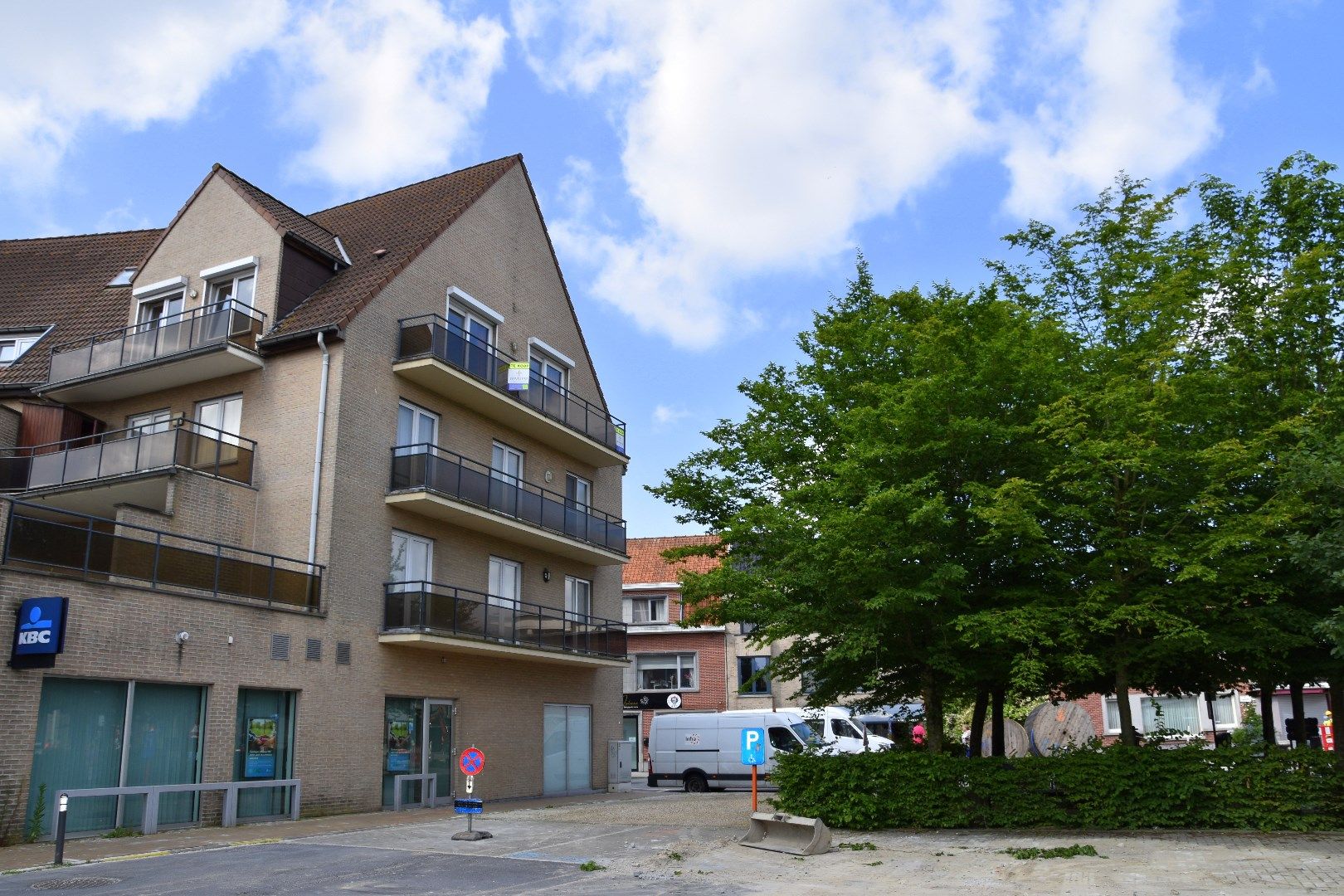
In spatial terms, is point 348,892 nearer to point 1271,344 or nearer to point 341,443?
point 341,443

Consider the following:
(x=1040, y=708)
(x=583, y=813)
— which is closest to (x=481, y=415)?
(x=583, y=813)

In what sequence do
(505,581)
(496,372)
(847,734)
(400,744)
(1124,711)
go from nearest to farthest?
(1124,711)
(400,744)
(496,372)
(505,581)
(847,734)

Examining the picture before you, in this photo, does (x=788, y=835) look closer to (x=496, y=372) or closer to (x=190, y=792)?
(x=190, y=792)

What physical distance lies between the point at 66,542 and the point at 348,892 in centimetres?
802

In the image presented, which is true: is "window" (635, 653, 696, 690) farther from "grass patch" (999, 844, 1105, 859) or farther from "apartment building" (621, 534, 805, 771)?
"grass patch" (999, 844, 1105, 859)

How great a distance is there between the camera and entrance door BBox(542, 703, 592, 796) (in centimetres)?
2720

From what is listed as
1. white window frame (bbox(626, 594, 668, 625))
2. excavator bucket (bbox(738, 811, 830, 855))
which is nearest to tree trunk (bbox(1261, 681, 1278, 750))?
excavator bucket (bbox(738, 811, 830, 855))

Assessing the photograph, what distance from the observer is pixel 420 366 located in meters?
23.5

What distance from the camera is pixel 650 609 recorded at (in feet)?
158

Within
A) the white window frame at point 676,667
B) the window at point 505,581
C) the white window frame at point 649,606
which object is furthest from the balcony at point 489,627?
the white window frame at point 649,606

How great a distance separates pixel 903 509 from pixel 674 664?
102 feet

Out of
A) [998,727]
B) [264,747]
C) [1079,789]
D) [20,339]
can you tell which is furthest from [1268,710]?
[20,339]

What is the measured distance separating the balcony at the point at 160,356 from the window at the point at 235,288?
1.60 ft

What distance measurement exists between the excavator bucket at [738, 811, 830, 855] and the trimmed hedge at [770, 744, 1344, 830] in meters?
1.50
